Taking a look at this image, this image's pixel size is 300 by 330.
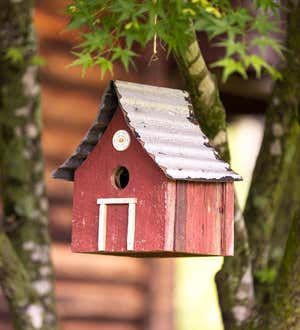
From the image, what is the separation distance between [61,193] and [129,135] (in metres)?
3.61

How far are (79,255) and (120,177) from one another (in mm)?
3612

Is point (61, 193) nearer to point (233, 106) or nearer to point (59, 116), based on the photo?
point (59, 116)

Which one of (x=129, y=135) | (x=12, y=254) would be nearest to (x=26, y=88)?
(x=12, y=254)

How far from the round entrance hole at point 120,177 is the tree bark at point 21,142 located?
1.18 m

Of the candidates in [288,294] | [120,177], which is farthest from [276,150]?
[120,177]

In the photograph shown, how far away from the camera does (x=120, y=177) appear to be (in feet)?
10.2

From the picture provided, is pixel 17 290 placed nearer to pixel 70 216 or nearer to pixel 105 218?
pixel 105 218

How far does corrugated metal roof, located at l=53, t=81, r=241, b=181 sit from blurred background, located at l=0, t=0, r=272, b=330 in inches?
123

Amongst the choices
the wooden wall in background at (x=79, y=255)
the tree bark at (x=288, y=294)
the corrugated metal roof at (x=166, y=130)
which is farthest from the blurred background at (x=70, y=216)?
the corrugated metal roof at (x=166, y=130)

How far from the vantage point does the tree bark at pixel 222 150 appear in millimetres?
3311

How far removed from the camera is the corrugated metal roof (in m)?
2.88

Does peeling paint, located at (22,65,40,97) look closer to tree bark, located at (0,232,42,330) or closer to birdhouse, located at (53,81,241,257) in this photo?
tree bark, located at (0,232,42,330)

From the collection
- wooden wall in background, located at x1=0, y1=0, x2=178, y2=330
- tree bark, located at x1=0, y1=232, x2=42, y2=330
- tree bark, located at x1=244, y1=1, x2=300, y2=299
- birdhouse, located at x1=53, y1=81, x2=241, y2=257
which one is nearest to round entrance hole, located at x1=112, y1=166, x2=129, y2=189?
birdhouse, located at x1=53, y1=81, x2=241, y2=257

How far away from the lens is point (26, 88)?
4445 mm
